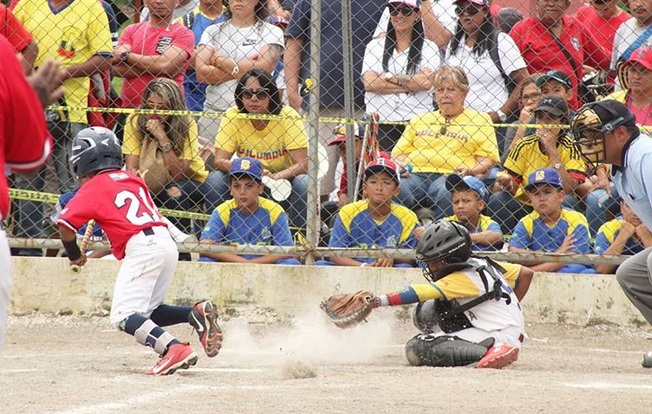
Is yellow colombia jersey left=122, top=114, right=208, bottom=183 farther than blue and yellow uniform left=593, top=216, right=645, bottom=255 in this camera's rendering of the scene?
Yes

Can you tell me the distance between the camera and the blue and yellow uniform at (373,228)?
9117 mm

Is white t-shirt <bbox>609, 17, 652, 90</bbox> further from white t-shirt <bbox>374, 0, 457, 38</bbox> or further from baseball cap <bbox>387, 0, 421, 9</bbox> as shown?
baseball cap <bbox>387, 0, 421, 9</bbox>

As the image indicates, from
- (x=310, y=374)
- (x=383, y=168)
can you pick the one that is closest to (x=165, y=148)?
(x=383, y=168)

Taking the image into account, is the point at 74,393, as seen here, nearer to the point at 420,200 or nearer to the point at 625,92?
the point at 420,200

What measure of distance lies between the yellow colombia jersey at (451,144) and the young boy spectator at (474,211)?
435 mm

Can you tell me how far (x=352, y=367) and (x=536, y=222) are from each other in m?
→ 2.55

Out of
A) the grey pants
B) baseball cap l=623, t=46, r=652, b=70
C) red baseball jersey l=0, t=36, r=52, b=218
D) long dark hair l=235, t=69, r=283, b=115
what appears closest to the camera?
red baseball jersey l=0, t=36, r=52, b=218

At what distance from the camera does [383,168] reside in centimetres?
902

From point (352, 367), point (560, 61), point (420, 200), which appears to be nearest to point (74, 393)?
point (352, 367)

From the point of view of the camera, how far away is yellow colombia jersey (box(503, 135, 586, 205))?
30.5 feet

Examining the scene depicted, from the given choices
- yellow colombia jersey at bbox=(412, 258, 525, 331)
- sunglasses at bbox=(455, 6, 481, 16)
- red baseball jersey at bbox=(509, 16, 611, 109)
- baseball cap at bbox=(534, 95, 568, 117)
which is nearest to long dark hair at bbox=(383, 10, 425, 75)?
sunglasses at bbox=(455, 6, 481, 16)

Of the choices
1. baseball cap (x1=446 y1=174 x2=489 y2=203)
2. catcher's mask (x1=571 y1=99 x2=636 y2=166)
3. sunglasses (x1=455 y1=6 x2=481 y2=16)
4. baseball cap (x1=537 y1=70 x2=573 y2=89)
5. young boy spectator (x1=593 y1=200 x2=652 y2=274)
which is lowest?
young boy spectator (x1=593 y1=200 x2=652 y2=274)

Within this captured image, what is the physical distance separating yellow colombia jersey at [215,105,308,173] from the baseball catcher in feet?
7.90

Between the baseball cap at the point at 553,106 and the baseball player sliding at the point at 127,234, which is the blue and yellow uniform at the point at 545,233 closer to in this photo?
the baseball cap at the point at 553,106
